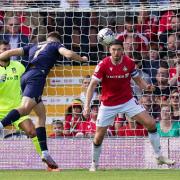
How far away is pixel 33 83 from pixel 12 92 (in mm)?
1076

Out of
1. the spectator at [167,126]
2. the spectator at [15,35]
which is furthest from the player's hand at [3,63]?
the spectator at [167,126]

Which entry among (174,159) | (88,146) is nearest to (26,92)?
(88,146)

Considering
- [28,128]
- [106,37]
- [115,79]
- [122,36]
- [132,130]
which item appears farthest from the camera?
[122,36]

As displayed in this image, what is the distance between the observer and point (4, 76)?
14219 mm

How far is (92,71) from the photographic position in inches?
651

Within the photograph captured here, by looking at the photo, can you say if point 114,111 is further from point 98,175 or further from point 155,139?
point 98,175

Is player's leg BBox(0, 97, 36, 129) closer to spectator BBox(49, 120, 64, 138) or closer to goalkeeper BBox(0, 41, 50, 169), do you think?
goalkeeper BBox(0, 41, 50, 169)

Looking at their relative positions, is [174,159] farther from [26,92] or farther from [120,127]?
[26,92]

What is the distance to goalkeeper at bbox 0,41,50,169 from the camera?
13.8 m

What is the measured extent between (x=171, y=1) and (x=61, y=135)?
339 cm

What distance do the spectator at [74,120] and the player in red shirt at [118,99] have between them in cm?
196

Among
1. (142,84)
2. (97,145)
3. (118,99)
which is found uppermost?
(142,84)

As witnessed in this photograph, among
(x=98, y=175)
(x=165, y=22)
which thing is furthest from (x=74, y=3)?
(x=98, y=175)

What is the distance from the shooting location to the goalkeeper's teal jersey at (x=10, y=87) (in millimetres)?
14062
